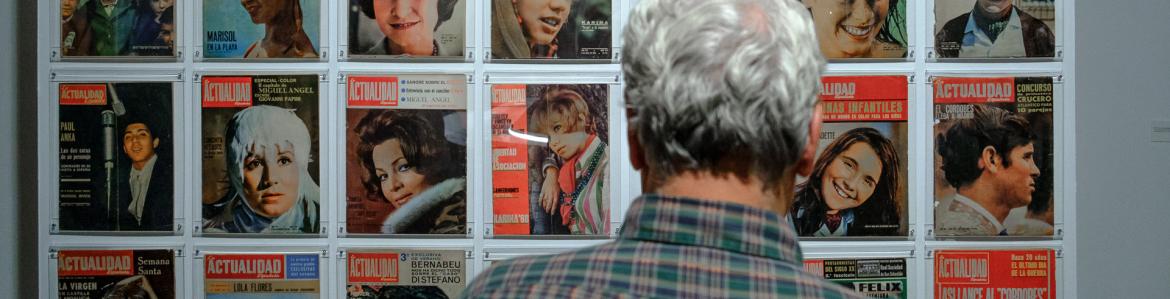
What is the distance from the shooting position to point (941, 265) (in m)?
2.18

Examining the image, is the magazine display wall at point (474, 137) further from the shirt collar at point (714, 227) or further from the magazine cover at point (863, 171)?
the shirt collar at point (714, 227)

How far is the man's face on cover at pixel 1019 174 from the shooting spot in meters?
2.16

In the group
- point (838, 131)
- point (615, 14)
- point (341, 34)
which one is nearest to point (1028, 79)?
point (838, 131)

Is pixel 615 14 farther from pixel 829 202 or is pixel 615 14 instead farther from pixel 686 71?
pixel 686 71

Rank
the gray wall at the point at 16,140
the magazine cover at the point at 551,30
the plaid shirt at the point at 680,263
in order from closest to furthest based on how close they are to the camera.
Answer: the plaid shirt at the point at 680,263 < the magazine cover at the point at 551,30 < the gray wall at the point at 16,140

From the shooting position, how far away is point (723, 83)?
85cm

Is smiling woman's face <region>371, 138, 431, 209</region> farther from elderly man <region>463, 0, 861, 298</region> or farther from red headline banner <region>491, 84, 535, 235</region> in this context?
elderly man <region>463, 0, 861, 298</region>

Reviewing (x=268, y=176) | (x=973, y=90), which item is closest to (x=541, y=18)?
(x=268, y=176)

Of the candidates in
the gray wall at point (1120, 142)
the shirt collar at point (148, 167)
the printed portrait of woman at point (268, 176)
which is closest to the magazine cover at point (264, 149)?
the printed portrait of woman at point (268, 176)

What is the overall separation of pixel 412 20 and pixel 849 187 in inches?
37.5

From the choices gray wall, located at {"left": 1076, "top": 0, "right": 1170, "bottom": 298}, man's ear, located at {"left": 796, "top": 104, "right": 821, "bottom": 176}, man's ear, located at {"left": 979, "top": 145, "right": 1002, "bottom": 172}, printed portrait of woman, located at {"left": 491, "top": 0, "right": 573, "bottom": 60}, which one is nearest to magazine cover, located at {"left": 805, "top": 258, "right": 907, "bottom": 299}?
man's ear, located at {"left": 979, "top": 145, "right": 1002, "bottom": 172}

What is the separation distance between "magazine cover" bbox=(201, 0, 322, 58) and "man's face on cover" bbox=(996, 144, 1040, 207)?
143 centimetres

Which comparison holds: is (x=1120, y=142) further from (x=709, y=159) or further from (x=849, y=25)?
(x=709, y=159)

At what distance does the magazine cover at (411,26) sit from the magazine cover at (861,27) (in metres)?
0.72
